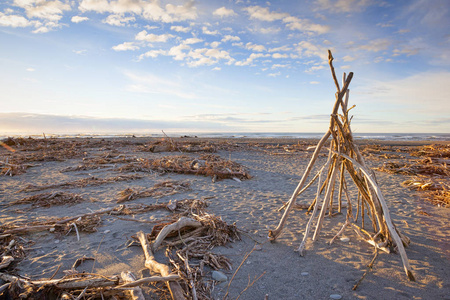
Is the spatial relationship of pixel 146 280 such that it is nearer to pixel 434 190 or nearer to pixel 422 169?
pixel 434 190

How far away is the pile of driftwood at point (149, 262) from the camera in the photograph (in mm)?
2184

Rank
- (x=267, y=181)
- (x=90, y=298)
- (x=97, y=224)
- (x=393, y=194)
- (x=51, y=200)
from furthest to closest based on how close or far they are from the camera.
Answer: (x=267, y=181) → (x=393, y=194) → (x=51, y=200) → (x=97, y=224) → (x=90, y=298)

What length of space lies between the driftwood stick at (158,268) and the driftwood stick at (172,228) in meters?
0.14

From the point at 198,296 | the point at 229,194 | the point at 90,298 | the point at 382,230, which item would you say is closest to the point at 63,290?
the point at 90,298

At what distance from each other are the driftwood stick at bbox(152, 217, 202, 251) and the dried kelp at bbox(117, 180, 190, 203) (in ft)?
8.84

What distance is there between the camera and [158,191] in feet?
21.8

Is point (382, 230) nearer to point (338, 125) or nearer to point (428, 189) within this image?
point (338, 125)

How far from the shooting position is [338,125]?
334 cm

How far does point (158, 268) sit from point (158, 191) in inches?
161

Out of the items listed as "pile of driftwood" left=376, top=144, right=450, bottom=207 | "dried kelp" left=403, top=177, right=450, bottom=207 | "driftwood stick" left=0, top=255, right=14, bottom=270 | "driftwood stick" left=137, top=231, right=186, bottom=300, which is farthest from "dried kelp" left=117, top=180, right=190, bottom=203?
"pile of driftwood" left=376, top=144, right=450, bottom=207

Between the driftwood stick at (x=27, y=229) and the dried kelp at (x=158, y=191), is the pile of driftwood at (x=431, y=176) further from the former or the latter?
the driftwood stick at (x=27, y=229)

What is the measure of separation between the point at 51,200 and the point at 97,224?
7.37 ft

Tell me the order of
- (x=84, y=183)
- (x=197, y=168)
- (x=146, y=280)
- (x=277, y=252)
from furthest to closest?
(x=197, y=168) < (x=84, y=183) < (x=277, y=252) < (x=146, y=280)

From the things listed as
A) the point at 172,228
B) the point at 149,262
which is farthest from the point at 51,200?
the point at 149,262
